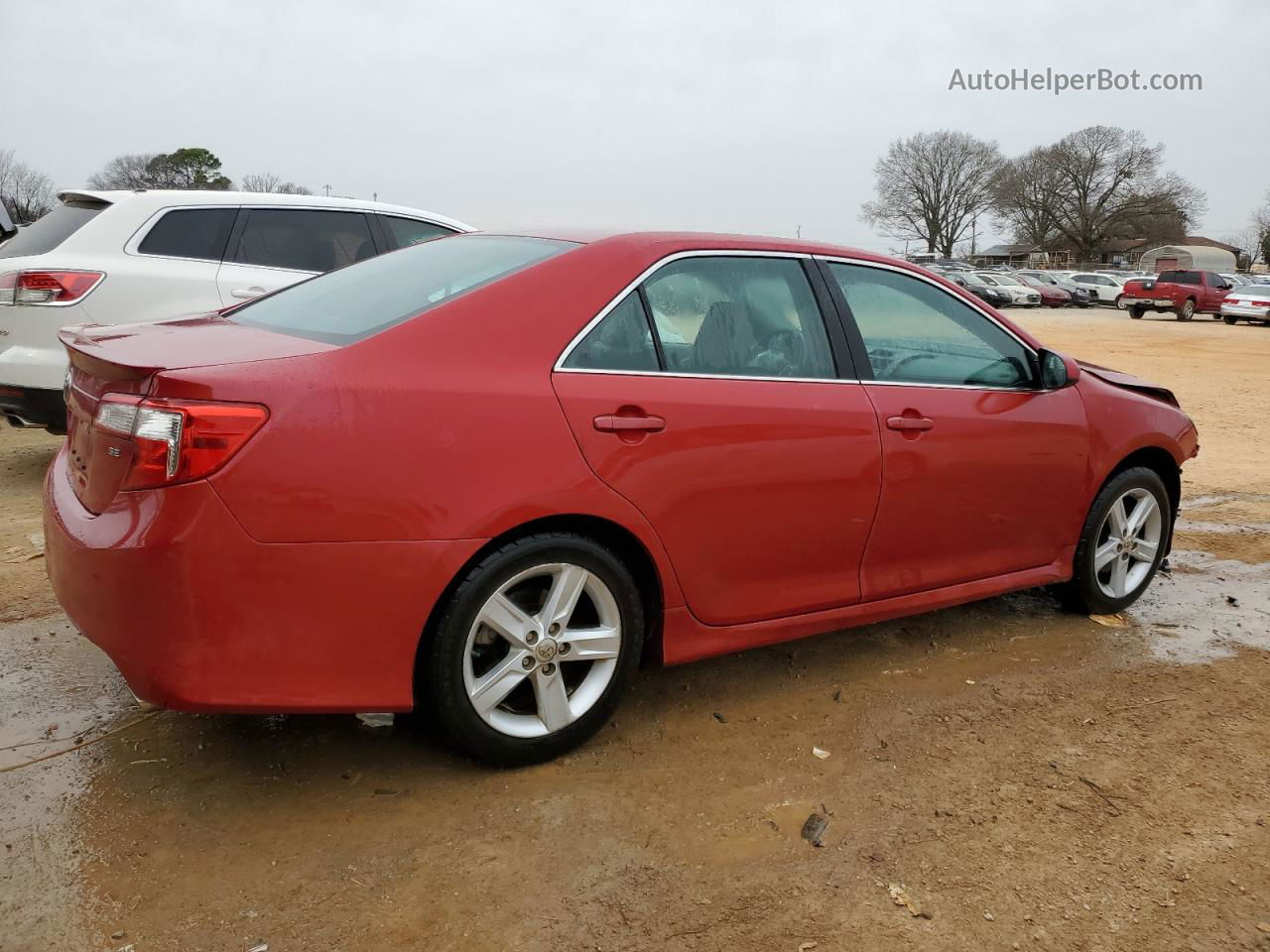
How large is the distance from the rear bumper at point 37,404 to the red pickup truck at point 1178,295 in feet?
111

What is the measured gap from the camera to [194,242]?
245 inches

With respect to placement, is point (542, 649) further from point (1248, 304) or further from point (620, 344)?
point (1248, 304)

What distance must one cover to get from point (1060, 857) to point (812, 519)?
1.19m

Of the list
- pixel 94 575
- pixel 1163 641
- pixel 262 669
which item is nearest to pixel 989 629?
pixel 1163 641

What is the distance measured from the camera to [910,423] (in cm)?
353

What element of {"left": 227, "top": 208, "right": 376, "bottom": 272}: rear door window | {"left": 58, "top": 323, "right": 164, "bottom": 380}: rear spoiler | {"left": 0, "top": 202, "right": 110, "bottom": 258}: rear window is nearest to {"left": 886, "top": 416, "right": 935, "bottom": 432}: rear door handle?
{"left": 58, "top": 323, "right": 164, "bottom": 380}: rear spoiler

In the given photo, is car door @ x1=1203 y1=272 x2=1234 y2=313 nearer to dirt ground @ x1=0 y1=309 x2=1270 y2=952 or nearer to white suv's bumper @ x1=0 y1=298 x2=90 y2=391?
dirt ground @ x1=0 y1=309 x2=1270 y2=952

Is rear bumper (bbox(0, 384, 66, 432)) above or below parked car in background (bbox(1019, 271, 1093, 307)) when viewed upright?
below

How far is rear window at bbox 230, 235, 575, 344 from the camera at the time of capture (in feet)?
9.64

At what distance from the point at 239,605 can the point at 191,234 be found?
4.49 meters

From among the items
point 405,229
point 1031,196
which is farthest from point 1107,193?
point 405,229

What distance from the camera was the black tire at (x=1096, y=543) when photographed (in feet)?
14.0

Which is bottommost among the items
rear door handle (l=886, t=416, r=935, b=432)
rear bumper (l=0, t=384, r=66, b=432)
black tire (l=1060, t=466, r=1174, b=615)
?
black tire (l=1060, t=466, r=1174, b=615)

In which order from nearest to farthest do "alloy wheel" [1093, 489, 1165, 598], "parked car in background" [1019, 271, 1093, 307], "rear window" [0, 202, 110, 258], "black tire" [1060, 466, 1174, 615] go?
"black tire" [1060, 466, 1174, 615]
"alloy wheel" [1093, 489, 1165, 598]
"rear window" [0, 202, 110, 258]
"parked car in background" [1019, 271, 1093, 307]
